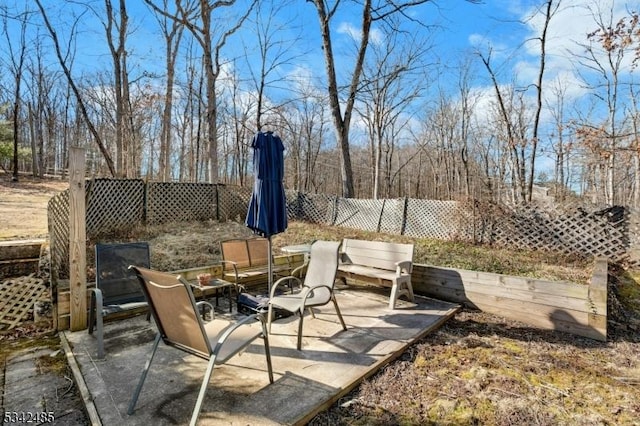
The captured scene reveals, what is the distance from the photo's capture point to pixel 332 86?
9930mm

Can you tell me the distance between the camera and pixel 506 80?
13.7 m

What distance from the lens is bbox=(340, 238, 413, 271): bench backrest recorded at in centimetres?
447

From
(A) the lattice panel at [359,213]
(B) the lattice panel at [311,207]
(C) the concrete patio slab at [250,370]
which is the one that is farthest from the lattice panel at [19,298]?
(B) the lattice panel at [311,207]

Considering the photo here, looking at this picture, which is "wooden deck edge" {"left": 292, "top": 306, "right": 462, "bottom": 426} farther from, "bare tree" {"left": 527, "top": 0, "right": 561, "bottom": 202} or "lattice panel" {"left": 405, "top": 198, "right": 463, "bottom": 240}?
"bare tree" {"left": 527, "top": 0, "right": 561, "bottom": 202}

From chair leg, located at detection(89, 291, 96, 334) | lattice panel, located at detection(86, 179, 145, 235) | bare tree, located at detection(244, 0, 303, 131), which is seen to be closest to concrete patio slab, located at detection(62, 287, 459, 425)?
chair leg, located at detection(89, 291, 96, 334)

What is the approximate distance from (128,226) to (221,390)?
7635mm

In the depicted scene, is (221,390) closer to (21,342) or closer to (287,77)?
(21,342)

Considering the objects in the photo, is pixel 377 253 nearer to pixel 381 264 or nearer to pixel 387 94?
pixel 381 264

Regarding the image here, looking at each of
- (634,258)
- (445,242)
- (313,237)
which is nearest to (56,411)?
(313,237)

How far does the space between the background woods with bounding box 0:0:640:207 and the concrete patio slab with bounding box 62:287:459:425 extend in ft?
22.0

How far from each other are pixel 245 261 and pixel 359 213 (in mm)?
7323

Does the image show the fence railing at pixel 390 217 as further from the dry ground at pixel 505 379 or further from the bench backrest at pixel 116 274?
the dry ground at pixel 505 379

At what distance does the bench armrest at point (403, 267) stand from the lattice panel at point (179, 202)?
762cm

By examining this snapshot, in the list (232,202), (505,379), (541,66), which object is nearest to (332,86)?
(232,202)
